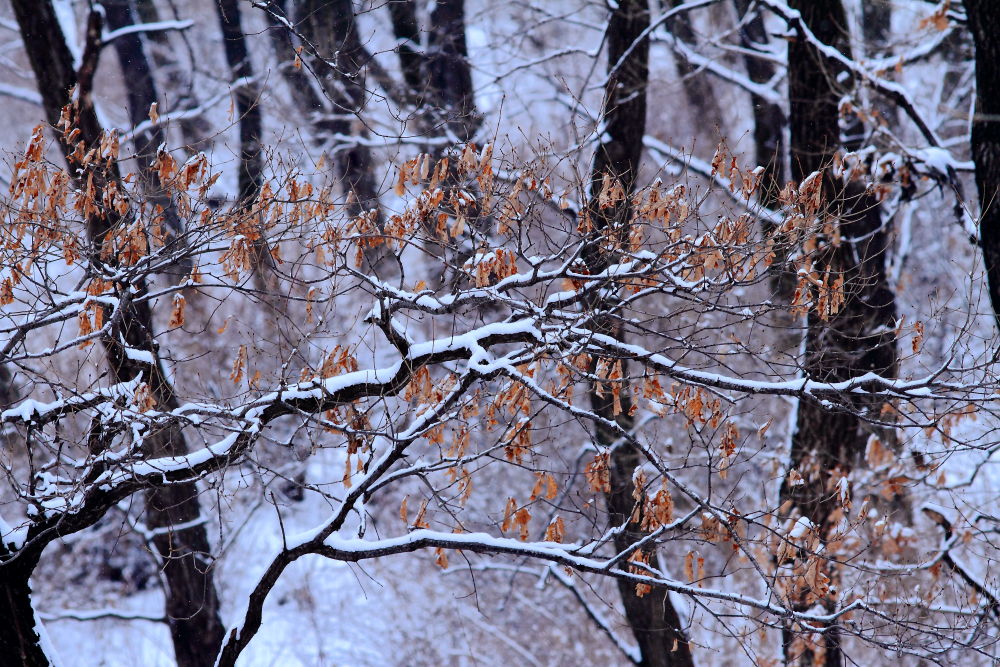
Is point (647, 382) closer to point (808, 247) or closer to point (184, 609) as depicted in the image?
point (808, 247)

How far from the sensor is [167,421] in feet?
15.3

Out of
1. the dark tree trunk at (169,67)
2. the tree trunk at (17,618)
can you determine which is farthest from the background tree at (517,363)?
the dark tree trunk at (169,67)

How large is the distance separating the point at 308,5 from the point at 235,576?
8.04 meters

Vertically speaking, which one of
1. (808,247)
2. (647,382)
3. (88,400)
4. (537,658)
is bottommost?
(537,658)

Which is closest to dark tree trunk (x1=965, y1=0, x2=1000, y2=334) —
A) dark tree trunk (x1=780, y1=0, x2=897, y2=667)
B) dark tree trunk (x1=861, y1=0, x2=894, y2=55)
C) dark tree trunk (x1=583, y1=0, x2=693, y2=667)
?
dark tree trunk (x1=780, y1=0, x2=897, y2=667)

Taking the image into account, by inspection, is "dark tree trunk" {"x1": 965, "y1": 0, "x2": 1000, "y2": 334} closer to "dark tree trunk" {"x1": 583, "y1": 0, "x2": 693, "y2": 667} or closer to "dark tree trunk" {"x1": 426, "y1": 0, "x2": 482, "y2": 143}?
"dark tree trunk" {"x1": 583, "y1": 0, "x2": 693, "y2": 667}

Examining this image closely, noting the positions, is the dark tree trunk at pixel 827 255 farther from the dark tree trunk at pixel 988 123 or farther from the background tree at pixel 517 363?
the dark tree trunk at pixel 988 123

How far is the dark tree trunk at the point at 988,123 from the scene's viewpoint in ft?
22.2

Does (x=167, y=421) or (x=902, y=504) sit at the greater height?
(x=167, y=421)

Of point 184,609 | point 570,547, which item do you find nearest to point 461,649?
point 184,609

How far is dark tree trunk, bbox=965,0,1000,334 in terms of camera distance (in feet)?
22.2

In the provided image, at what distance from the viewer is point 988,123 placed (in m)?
6.84

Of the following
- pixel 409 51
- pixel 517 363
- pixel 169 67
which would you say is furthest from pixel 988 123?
pixel 169 67

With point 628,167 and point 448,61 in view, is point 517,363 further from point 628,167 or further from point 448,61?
point 448,61
